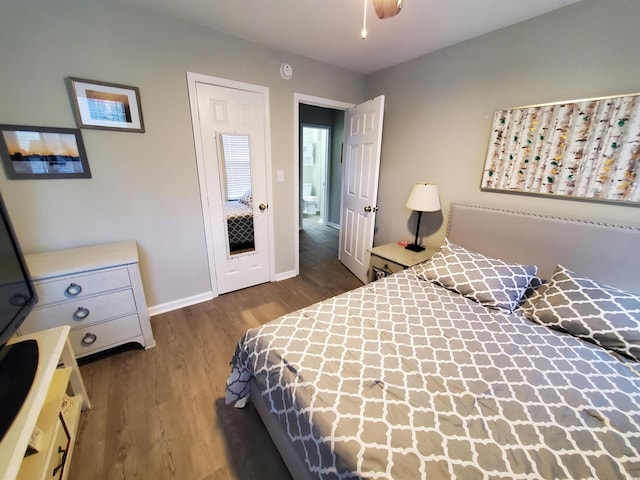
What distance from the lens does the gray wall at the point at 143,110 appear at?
5.06 ft

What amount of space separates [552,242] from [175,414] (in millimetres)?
2654

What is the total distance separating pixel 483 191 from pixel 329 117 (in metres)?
3.58

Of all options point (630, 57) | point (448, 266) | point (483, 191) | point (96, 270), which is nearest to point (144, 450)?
point (96, 270)

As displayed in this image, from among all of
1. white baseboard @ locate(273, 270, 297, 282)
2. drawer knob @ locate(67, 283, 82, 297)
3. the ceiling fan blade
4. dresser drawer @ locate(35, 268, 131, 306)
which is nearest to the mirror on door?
white baseboard @ locate(273, 270, 297, 282)

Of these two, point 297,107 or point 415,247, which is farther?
point 297,107

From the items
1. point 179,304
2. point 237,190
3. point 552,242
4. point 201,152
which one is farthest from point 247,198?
point 552,242

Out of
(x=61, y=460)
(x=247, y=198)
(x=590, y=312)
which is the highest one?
(x=247, y=198)

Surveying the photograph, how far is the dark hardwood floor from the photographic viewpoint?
1169 mm

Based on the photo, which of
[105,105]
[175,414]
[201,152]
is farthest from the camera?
[201,152]

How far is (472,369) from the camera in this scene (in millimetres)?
1095

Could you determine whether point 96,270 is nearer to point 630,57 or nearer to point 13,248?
point 13,248

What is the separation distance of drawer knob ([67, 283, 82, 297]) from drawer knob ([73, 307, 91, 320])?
0.35ft

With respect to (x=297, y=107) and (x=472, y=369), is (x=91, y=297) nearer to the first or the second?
(x=472, y=369)

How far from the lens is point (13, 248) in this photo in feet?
3.52
